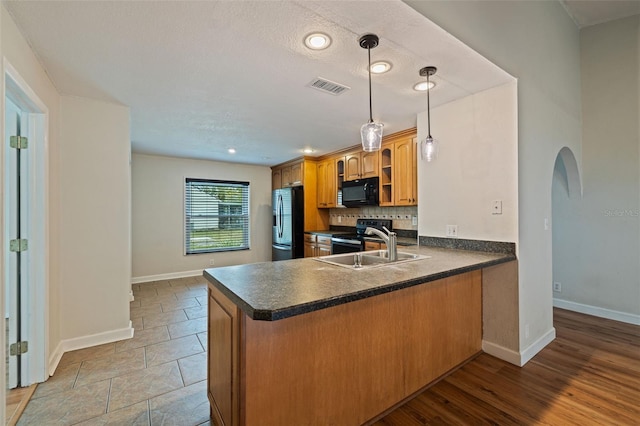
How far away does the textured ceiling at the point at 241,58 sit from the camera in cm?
151

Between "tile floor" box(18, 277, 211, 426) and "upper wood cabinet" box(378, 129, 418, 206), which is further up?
"upper wood cabinet" box(378, 129, 418, 206)

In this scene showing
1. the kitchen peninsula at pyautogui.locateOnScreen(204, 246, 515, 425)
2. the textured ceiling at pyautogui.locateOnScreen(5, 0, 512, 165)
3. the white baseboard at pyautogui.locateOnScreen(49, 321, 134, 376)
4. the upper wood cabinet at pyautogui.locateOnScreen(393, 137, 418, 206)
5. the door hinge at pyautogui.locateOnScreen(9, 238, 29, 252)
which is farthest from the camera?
the upper wood cabinet at pyautogui.locateOnScreen(393, 137, 418, 206)

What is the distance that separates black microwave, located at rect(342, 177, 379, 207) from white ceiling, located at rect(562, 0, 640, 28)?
2798 millimetres

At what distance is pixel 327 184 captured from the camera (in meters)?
5.36

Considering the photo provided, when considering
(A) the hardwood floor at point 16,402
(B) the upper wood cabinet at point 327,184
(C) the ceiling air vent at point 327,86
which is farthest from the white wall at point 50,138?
(B) the upper wood cabinet at point 327,184

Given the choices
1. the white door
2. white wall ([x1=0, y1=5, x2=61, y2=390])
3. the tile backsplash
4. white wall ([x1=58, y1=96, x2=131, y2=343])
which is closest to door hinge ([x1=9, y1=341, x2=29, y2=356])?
the white door

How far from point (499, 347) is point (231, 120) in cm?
348

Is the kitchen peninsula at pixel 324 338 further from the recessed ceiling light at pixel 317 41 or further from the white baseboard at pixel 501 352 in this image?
the recessed ceiling light at pixel 317 41

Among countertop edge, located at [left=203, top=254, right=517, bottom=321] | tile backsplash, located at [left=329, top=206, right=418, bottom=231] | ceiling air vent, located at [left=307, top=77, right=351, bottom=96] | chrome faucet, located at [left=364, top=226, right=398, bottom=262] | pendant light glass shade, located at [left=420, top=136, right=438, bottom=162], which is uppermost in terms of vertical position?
ceiling air vent, located at [left=307, top=77, right=351, bottom=96]

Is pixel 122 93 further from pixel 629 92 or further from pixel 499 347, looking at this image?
pixel 629 92

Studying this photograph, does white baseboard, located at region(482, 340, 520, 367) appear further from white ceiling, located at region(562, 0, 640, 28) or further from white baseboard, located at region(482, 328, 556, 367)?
white ceiling, located at region(562, 0, 640, 28)

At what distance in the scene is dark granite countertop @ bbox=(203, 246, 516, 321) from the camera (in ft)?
3.79

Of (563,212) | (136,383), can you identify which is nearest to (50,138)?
(136,383)

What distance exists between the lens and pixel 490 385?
2.07 m
